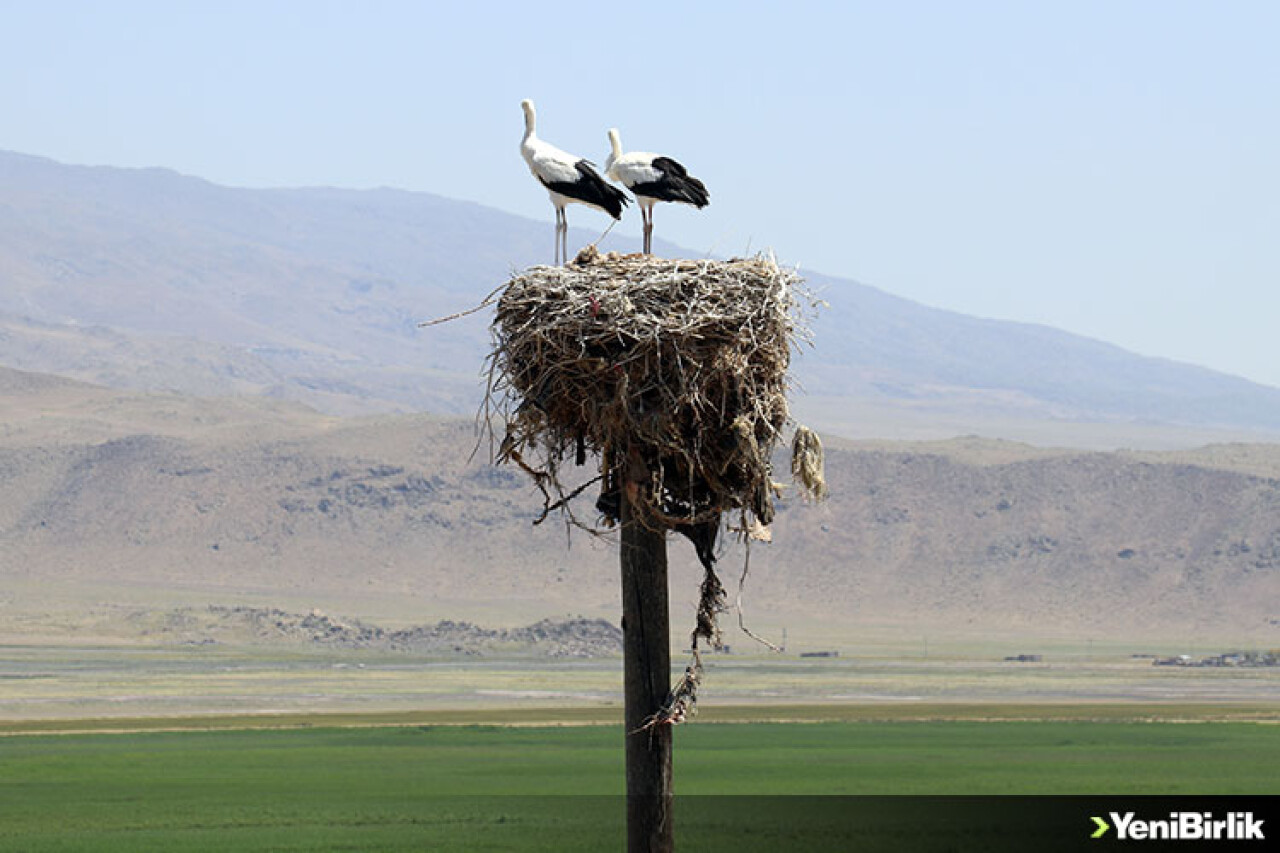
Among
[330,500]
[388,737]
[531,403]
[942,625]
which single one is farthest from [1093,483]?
[531,403]

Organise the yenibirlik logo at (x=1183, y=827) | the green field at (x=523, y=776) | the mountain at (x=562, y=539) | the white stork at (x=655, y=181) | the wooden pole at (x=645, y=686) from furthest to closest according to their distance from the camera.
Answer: the mountain at (x=562, y=539) < the green field at (x=523, y=776) < the yenibirlik logo at (x=1183, y=827) < the white stork at (x=655, y=181) < the wooden pole at (x=645, y=686)

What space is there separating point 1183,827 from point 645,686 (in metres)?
20.9

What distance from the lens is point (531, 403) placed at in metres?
16.6

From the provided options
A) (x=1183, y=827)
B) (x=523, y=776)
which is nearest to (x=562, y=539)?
(x=523, y=776)

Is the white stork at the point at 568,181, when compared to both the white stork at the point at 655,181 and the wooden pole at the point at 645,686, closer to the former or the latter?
the white stork at the point at 655,181

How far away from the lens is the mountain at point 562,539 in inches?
5669

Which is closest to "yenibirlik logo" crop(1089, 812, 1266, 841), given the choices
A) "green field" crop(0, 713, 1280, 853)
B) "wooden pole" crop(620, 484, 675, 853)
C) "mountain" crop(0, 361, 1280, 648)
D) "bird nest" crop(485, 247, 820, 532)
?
"green field" crop(0, 713, 1280, 853)

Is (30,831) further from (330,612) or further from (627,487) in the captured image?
(330,612)

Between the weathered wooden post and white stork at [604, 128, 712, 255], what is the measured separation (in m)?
1.40

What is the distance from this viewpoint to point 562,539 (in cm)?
15988

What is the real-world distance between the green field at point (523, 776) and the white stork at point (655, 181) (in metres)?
18.4

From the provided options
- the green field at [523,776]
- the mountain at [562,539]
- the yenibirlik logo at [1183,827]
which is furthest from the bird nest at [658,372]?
the mountain at [562,539]

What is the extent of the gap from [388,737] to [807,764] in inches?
519

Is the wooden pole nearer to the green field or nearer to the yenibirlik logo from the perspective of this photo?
the yenibirlik logo
